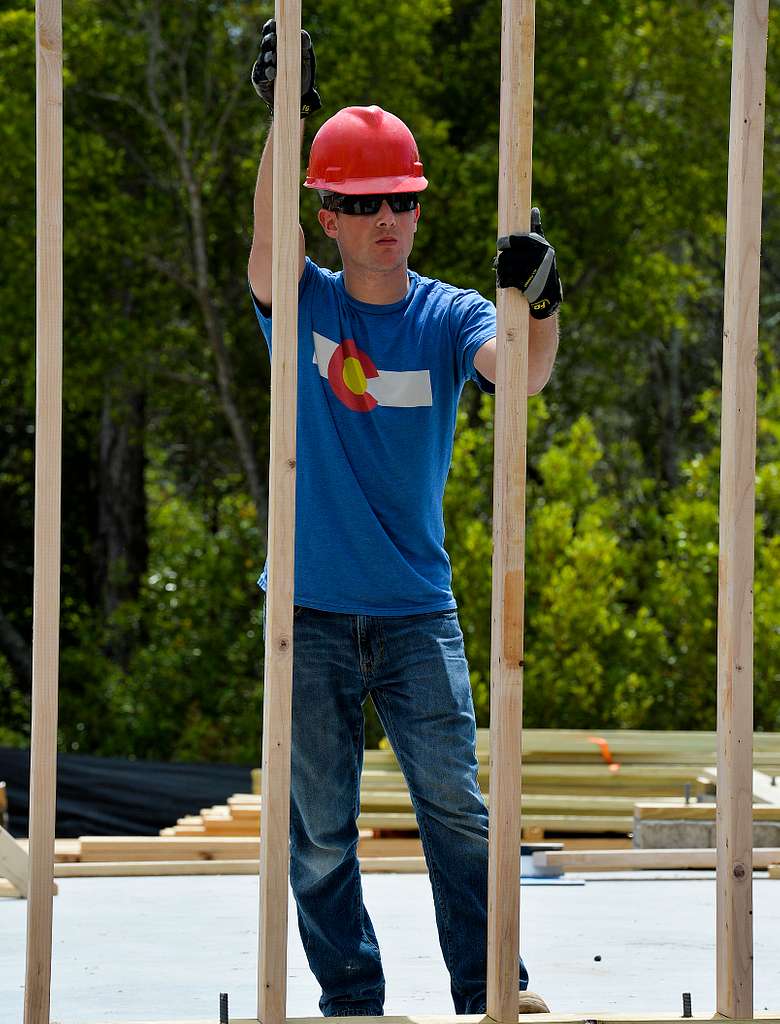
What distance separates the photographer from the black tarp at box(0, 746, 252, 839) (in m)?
8.45

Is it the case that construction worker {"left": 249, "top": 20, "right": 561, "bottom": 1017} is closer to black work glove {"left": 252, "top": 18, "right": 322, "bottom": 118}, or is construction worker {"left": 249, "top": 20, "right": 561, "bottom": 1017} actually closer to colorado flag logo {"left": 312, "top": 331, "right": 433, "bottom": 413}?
colorado flag logo {"left": 312, "top": 331, "right": 433, "bottom": 413}

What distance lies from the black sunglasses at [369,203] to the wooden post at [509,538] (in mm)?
413

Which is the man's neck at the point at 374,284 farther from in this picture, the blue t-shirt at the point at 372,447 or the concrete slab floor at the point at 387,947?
the concrete slab floor at the point at 387,947

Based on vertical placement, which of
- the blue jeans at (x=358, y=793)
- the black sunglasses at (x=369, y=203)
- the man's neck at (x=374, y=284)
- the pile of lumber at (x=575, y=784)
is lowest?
the pile of lumber at (x=575, y=784)

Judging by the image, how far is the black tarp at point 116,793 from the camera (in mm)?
8445

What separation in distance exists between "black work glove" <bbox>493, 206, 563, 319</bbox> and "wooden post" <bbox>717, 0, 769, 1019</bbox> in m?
0.35

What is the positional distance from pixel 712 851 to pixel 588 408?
9.65 m

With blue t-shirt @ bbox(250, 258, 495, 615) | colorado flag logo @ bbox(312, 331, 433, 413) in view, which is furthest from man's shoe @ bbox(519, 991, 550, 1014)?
colorado flag logo @ bbox(312, 331, 433, 413)

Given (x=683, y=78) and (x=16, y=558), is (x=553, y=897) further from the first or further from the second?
(x=16, y=558)

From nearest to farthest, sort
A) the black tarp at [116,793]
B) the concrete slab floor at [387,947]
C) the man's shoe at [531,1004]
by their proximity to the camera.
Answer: the man's shoe at [531,1004] < the concrete slab floor at [387,947] < the black tarp at [116,793]

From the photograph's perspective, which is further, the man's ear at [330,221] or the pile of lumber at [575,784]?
the pile of lumber at [575,784]

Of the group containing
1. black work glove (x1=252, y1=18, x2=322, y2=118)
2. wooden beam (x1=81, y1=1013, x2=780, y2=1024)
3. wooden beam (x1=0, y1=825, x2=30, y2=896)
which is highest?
black work glove (x1=252, y1=18, x2=322, y2=118)

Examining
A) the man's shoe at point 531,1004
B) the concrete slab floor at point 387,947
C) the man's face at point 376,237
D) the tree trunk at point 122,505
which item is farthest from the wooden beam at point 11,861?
the tree trunk at point 122,505

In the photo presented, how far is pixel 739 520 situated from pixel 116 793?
6205 millimetres
